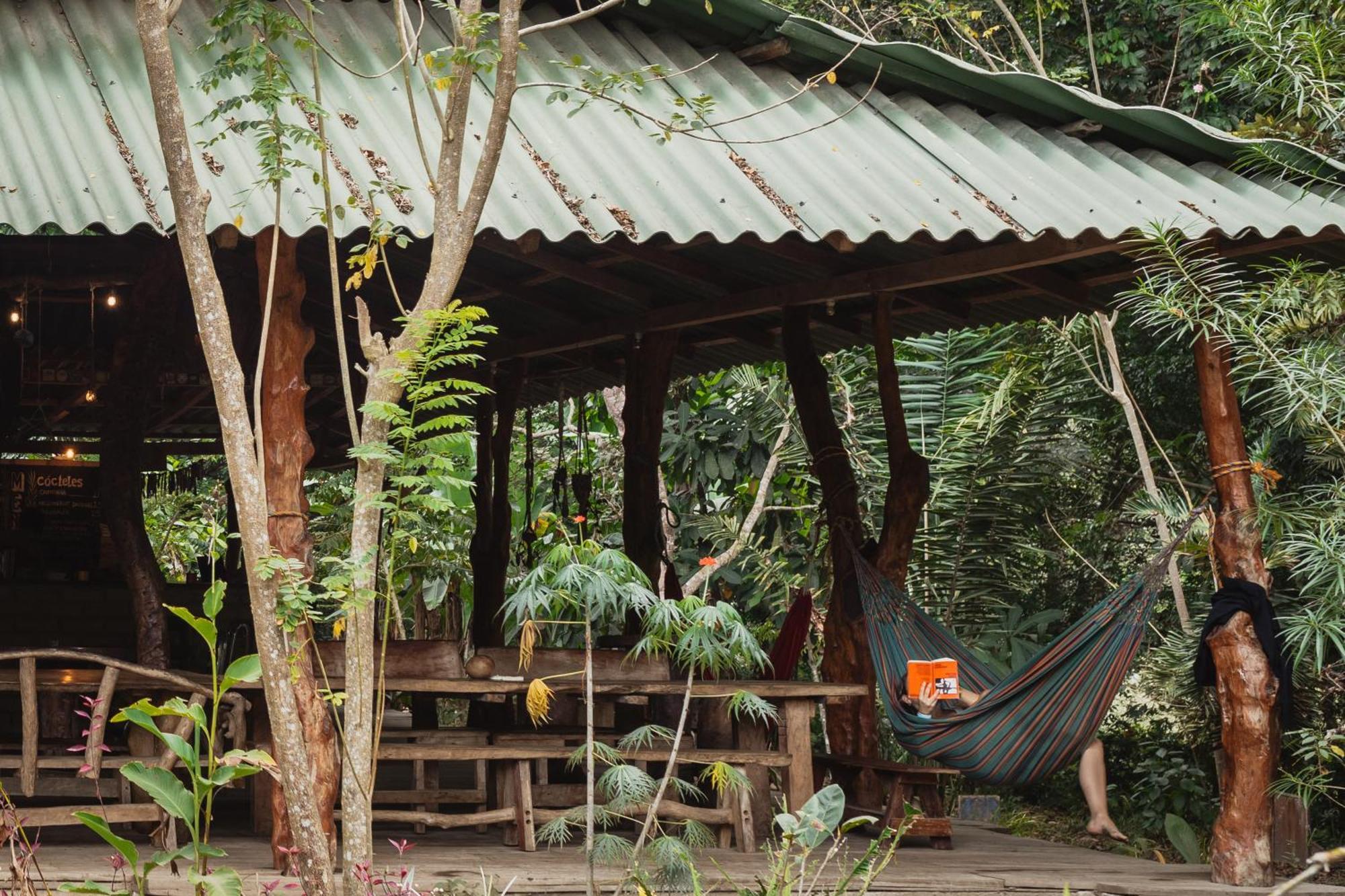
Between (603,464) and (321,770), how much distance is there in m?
7.59

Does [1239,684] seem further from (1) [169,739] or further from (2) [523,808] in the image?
(1) [169,739]

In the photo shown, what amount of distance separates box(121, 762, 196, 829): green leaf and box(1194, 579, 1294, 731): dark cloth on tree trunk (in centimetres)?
317

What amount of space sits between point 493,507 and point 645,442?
6.27 ft

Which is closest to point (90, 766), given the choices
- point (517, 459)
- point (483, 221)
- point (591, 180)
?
point (483, 221)

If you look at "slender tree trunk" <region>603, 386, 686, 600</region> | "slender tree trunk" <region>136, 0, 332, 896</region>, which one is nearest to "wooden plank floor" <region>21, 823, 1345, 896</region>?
"slender tree trunk" <region>136, 0, 332, 896</region>

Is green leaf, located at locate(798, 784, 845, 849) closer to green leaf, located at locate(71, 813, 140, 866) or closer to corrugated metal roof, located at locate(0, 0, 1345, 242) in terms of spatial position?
green leaf, located at locate(71, 813, 140, 866)

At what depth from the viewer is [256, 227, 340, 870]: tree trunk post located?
4035 millimetres

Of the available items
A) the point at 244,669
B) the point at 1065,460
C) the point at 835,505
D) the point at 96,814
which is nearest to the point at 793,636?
the point at 835,505

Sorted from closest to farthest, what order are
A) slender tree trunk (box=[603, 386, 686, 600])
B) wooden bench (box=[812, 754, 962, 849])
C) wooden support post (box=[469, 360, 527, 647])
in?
wooden bench (box=[812, 754, 962, 849]) → wooden support post (box=[469, 360, 527, 647]) → slender tree trunk (box=[603, 386, 686, 600])

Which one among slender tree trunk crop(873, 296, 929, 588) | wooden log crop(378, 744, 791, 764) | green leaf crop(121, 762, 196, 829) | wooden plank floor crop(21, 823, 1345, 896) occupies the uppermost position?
slender tree trunk crop(873, 296, 929, 588)

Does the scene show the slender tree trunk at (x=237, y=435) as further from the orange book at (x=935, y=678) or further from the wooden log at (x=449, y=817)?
the orange book at (x=935, y=678)

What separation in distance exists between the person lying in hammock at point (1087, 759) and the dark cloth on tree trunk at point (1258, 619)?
1.89 ft

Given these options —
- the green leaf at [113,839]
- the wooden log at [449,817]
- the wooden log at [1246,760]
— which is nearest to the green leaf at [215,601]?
the green leaf at [113,839]

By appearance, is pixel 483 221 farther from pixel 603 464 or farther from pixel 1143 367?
pixel 603 464
